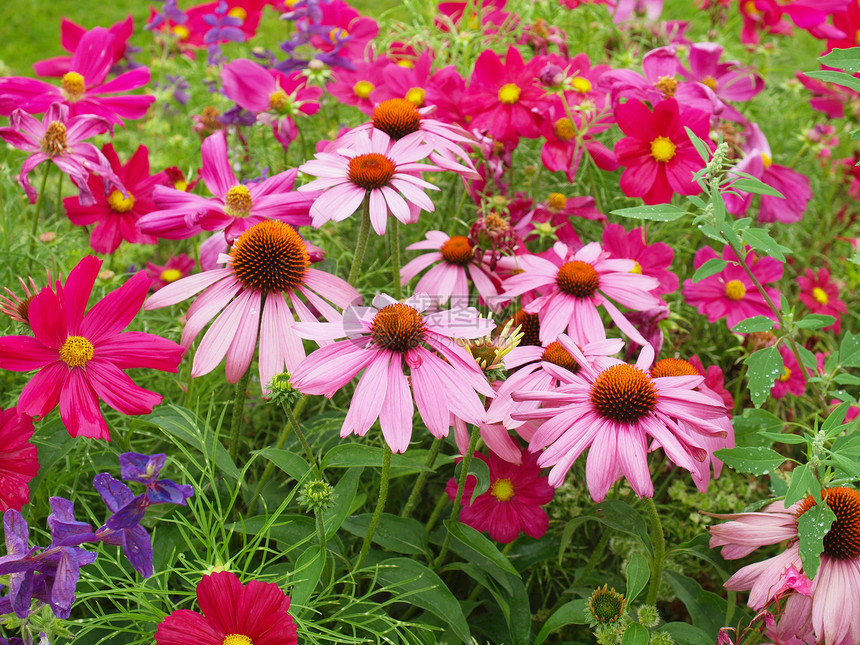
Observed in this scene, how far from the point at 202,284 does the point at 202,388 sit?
9.5 inches

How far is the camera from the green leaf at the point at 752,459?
2.68 feet

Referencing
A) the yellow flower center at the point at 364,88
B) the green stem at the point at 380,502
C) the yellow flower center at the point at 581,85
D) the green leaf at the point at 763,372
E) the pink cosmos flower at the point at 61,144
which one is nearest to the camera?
the green stem at the point at 380,502

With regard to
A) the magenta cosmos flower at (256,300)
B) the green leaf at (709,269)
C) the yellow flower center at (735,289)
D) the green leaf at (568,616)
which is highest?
the green leaf at (709,269)

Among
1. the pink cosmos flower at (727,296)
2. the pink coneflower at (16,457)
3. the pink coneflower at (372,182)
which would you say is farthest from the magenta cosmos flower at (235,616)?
the pink cosmos flower at (727,296)

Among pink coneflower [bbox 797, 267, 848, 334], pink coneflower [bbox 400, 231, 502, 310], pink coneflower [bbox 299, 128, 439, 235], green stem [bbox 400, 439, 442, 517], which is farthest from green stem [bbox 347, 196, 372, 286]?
pink coneflower [bbox 797, 267, 848, 334]

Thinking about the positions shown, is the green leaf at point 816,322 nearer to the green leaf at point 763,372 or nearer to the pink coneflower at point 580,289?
the green leaf at point 763,372

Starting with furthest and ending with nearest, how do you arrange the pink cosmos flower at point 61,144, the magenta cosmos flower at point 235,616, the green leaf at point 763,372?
1. the pink cosmos flower at point 61,144
2. the green leaf at point 763,372
3. the magenta cosmos flower at point 235,616

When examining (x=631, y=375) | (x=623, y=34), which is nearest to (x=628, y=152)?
(x=631, y=375)

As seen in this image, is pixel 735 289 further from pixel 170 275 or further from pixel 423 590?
pixel 170 275

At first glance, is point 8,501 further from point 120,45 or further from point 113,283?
point 120,45

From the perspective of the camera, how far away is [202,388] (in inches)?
42.4

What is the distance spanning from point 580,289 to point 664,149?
0.29 metres

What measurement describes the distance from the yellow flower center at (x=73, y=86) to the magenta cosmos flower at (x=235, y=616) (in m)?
0.96

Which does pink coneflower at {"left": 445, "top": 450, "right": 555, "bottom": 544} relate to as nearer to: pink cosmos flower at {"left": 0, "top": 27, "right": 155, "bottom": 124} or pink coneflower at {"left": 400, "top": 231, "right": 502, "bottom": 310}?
pink coneflower at {"left": 400, "top": 231, "right": 502, "bottom": 310}
